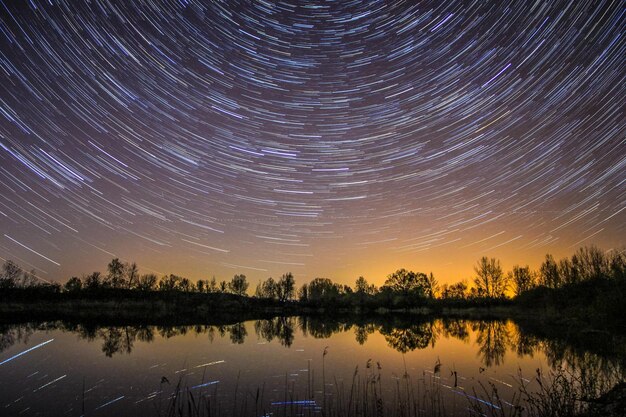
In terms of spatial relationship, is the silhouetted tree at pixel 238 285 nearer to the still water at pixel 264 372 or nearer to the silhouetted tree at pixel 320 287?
the silhouetted tree at pixel 320 287

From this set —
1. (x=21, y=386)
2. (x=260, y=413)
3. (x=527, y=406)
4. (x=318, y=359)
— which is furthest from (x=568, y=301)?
(x=21, y=386)

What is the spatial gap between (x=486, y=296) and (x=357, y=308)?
37593 millimetres

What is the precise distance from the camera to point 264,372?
1723 centimetres

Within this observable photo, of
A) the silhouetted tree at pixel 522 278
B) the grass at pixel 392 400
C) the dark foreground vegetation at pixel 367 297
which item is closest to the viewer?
the grass at pixel 392 400

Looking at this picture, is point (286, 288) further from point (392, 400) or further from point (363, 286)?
point (392, 400)

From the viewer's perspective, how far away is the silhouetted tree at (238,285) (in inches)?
5822

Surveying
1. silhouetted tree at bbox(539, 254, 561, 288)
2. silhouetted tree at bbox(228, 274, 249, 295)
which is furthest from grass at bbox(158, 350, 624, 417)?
silhouetted tree at bbox(228, 274, 249, 295)

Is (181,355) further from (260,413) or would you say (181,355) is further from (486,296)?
(486,296)

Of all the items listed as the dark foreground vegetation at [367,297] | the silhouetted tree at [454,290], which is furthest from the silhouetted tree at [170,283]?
the silhouetted tree at [454,290]

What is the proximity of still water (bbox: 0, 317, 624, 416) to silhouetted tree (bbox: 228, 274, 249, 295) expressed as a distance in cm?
11948

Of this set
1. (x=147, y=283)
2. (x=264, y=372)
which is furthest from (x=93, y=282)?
Result: (x=264, y=372)

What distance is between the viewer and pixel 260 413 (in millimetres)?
10602

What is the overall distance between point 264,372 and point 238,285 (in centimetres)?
13602

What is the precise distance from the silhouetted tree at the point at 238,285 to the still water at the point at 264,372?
4704 inches
